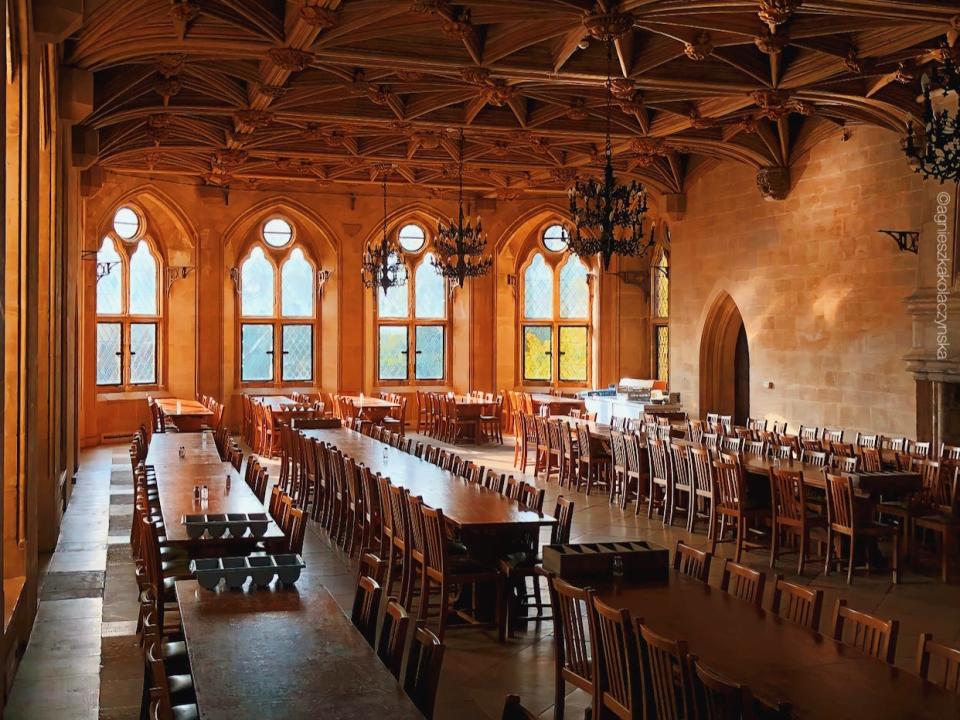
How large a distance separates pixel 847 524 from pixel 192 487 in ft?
15.6

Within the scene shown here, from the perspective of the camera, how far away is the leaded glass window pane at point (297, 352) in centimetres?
1909

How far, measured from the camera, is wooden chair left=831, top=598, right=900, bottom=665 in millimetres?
3389

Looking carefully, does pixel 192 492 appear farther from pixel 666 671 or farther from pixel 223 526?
pixel 666 671

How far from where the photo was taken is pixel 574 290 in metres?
20.5

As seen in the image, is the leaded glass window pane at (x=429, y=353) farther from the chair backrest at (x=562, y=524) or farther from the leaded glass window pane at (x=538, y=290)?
the chair backrest at (x=562, y=524)

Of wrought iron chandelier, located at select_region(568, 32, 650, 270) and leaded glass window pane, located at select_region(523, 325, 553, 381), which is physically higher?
wrought iron chandelier, located at select_region(568, 32, 650, 270)

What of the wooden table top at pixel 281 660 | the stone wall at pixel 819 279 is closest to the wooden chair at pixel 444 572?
the wooden table top at pixel 281 660

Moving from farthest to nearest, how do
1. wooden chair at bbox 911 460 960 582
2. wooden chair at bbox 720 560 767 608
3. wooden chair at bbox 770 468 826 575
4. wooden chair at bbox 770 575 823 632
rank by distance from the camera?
wooden chair at bbox 770 468 826 575
wooden chair at bbox 911 460 960 582
wooden chair at bbox 720 560 767 608
wooden chair at bbox 770 575 823 632

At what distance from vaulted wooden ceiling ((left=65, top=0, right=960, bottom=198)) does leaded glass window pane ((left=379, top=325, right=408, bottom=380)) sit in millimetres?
4436

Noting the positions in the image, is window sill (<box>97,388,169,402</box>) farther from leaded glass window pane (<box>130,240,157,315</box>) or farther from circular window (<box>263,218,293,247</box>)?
circular window (<box>263,218,293,247</box>)

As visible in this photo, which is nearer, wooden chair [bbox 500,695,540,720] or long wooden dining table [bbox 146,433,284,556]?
wooden chair [bbox 500,695,540,720]

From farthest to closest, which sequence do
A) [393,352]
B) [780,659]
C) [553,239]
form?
[553,239]
[393,352]
[780,659]

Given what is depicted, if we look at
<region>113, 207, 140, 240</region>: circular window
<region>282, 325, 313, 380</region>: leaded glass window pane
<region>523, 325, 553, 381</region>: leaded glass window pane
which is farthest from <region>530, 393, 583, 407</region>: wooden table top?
<region>113, 207, 140, 240</region>: circular window

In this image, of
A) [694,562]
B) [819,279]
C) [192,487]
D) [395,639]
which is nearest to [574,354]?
[819,279]
